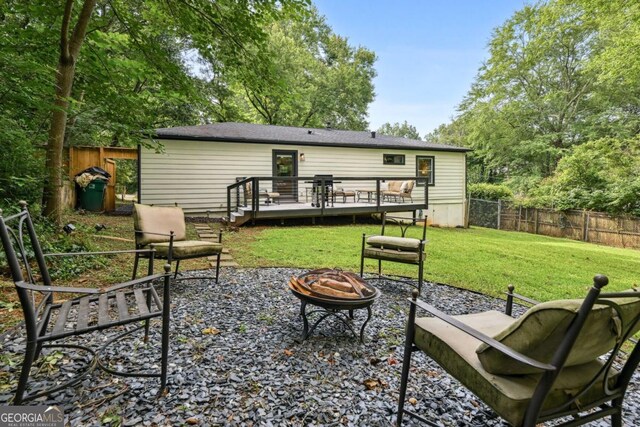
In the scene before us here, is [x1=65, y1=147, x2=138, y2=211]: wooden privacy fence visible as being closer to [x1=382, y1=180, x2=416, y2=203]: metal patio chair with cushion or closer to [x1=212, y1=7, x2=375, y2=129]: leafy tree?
[x1=212, y1=7, x2=375, y2=129]: leafy tree

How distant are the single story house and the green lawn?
3327 mm

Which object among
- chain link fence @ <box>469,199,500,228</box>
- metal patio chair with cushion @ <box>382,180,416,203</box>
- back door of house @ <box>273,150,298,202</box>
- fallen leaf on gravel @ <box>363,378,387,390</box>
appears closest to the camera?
fallen leaf on gravel @ <box>363,378,387,390</box>

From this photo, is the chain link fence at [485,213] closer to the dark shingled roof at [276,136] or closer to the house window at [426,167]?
the dark shingled roof at [276,136]

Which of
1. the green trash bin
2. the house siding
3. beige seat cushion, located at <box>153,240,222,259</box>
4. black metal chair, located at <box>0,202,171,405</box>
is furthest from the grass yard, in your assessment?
the house siding

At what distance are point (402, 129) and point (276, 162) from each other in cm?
5652

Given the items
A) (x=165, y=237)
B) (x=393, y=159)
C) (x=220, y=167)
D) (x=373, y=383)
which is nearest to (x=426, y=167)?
(x=393, y=159)

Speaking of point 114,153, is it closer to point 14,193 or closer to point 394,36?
point 14,193

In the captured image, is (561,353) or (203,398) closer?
(561,353)

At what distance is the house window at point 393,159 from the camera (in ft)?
46.0

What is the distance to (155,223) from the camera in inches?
171

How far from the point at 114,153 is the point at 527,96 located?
27.8m

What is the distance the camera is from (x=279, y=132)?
1345 centimetres

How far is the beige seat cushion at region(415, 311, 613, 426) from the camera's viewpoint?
133cm

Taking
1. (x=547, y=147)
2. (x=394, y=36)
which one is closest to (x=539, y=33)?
(x=547, y=147)
